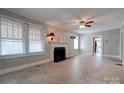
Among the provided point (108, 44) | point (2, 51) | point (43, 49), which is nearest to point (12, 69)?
point (2, 51)

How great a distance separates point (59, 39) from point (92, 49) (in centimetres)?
459

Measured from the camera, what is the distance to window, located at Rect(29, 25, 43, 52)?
5.08 meters

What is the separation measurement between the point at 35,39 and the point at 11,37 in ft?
4.84

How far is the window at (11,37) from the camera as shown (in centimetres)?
378

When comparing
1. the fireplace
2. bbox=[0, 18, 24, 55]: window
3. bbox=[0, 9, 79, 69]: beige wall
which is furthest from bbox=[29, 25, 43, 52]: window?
the fireplace

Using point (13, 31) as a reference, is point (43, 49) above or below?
below

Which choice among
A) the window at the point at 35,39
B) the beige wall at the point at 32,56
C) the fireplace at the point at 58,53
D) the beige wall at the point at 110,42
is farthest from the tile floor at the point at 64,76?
the beige wall at the point at 110,42

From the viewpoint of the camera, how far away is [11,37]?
13.5 ft

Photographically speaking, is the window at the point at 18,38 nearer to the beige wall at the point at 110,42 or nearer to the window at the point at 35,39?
the window at the point at 35,39

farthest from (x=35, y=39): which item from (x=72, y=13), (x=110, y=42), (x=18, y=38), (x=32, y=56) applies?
(x=110, y=42)

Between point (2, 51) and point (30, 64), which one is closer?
point (2, 51)

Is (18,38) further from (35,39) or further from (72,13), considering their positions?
(72,13)
